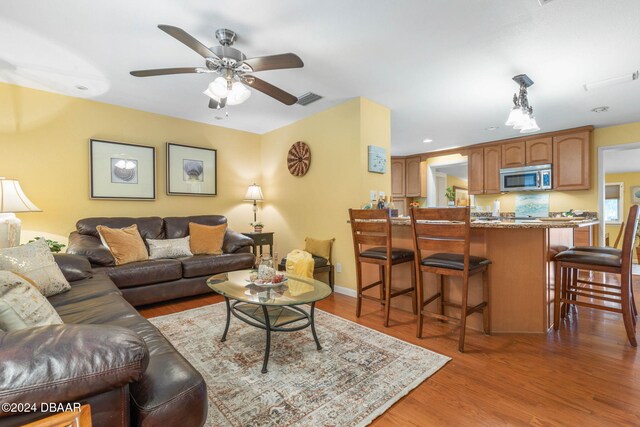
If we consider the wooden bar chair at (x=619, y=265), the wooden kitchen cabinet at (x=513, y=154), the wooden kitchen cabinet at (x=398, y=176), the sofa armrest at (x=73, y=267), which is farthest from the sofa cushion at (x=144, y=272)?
the wooden kitchen cabinet at (x=513, y=154)

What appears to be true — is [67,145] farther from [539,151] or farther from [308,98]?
[539,151]

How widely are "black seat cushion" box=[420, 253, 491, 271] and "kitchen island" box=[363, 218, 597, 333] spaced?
0.21 meters

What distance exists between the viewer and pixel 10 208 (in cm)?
268

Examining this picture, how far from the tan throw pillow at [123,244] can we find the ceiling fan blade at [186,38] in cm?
225

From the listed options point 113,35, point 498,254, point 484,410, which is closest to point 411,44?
point 498,254

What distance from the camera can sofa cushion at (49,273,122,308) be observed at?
1.89 m

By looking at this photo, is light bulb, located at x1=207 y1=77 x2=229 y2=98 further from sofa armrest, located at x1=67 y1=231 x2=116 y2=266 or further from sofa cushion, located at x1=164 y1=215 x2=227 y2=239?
sofa cushion, located at x1=164 y1=215 x2=227 y2=239

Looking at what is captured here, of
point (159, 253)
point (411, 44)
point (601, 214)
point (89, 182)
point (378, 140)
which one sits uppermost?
point (411, 44)

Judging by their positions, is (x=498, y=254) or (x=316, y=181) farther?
(x=316, y=181)

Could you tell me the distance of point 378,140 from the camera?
3.71 meters

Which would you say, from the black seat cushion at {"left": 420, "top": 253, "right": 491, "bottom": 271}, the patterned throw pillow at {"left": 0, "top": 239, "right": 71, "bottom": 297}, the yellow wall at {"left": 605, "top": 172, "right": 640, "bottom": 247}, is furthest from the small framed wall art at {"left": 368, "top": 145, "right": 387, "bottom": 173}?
the yellow wall at {"left": 605, "top": 172, "right": 640, "bottom": 247}

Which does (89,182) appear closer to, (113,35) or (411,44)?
(113,35)

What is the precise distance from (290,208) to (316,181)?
2.41 feet

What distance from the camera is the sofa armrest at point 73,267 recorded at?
232cm
